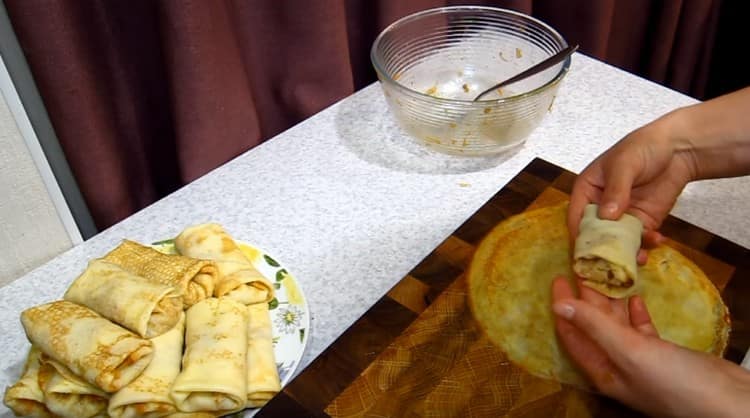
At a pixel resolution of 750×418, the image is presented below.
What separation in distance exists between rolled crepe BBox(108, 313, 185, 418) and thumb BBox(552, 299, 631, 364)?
443mm

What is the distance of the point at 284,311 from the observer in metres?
0.85

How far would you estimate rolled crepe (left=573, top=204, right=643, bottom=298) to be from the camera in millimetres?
764

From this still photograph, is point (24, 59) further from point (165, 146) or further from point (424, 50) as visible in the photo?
point (424, 50)

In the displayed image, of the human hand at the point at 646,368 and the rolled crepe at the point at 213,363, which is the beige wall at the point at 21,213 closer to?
the rolled crepe at the point at 213,363

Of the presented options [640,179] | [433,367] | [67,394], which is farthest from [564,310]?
[67,394]

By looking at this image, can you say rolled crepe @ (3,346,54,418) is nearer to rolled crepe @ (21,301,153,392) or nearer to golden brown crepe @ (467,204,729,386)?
rolled crepe @ (21,301,153,392)

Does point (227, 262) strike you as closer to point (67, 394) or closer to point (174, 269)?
point (174, 269)

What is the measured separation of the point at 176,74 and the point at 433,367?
0.74 m

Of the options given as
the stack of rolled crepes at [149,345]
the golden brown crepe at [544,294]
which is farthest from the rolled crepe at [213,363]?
the golden brown crepe at [544,294]

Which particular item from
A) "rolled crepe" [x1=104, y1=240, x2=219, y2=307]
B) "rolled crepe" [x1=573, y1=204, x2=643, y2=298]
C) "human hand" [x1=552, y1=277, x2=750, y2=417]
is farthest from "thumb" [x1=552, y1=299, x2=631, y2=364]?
"rolled crepe" [x1=104, y1=240, x2=219, y2=307]

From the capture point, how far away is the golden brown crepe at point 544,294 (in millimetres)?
713

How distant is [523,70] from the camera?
1257 millimetres

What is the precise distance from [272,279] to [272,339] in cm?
11

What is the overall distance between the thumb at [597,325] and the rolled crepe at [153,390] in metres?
0.44
